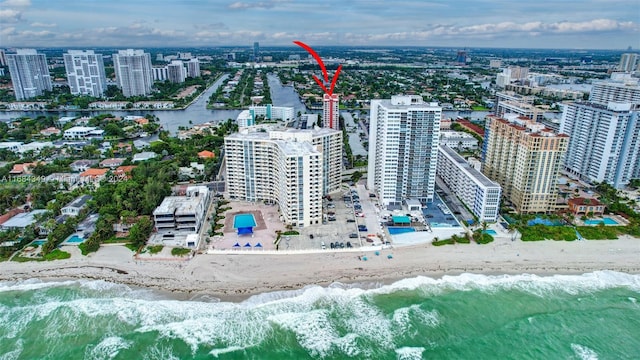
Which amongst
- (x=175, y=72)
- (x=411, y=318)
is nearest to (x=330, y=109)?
(x=411, y=318)

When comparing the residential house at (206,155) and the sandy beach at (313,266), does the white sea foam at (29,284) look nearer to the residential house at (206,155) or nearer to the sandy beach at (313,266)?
the sandy beach at (313,266)

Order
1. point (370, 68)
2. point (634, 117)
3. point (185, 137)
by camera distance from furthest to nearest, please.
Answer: point (370, 68) < point (185, 137) < point (634, 117)

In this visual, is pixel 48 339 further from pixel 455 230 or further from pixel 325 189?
pixel 455 230

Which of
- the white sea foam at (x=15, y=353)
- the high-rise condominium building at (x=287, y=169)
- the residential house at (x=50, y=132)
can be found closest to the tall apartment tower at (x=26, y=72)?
the residential house at (x=50, y=132)

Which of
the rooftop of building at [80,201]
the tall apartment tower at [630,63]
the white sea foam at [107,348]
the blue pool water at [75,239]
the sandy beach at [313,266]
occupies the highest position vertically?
the tall apartment tower at [630,63]

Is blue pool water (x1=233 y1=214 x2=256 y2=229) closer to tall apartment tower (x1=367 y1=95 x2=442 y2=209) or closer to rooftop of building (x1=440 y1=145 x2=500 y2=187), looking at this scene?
tall apartment tower (x1=367 y1=95 x2=442 y2=209)

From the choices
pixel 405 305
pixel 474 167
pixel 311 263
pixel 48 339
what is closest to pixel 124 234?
pixel 48 339
